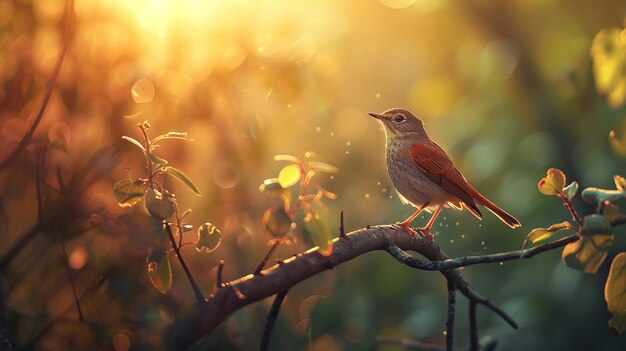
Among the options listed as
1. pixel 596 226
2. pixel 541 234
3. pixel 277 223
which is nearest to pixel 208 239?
pixel 277 223

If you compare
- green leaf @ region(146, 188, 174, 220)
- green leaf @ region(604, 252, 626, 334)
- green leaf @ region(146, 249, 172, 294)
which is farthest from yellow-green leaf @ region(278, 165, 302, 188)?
green leaf @ region(604, 252, 626, 334)

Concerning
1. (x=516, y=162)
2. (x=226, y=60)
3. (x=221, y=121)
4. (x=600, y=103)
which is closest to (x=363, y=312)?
(x=221, y=121)

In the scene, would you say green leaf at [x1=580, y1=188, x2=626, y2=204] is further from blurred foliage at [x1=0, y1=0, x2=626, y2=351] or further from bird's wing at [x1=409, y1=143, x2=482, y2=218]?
bird's wing at [x1=409, y1=143, x2=482, y2=218]

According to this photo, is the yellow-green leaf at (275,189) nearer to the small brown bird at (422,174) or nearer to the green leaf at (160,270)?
the green leaf at (160,270)

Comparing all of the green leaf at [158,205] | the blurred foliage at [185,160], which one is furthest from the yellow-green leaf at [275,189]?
the green leaf at [158,205]

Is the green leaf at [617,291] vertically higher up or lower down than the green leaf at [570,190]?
lower down

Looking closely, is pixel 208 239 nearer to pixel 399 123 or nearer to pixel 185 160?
pixel 185 160
